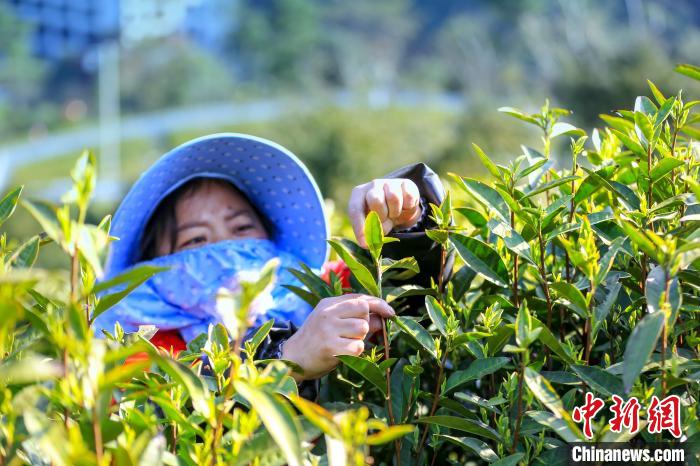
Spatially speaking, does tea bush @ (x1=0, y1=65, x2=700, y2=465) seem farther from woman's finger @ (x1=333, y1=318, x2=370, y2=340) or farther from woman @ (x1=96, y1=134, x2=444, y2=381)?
woman @ (x1=96, y1=134, x2=444, y2=381)

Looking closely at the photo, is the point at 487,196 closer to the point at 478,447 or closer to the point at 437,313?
the point at 437,313

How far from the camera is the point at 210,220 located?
1749mm

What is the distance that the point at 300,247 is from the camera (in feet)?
5.92

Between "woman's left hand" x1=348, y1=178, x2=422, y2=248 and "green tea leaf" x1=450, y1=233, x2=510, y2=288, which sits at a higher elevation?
"woman's left hand" x1=348, y1=178, x2=422, y2=248

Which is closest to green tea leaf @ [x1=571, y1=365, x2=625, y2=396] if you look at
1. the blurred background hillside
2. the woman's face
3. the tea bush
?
the tea bush

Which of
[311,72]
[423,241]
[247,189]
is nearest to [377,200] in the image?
[423,241]

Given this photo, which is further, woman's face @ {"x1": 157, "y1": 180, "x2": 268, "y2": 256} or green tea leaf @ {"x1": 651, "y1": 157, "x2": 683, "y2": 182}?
woman's face @ {"x1": 157, "y1": 180, "x2": 268, "y2": 256}

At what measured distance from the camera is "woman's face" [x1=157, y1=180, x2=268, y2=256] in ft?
5.67

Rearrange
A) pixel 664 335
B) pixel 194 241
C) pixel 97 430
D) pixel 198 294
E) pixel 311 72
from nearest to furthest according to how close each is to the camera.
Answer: pixel 97 430, pixel 664 335, pixel 198 294, pixel 194 241, pixel 311 72

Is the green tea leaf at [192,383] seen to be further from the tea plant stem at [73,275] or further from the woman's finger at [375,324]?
the woman's finger at [375,324]

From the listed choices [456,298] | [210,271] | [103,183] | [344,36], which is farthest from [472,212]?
[344,36]

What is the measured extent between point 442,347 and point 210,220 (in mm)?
777

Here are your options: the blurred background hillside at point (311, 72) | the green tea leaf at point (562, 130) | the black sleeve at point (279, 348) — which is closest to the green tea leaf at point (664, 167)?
the green tea leaf at point (562, 130)

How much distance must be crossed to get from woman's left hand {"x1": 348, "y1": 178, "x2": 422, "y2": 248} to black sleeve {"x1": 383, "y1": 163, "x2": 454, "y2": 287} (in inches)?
1.7
